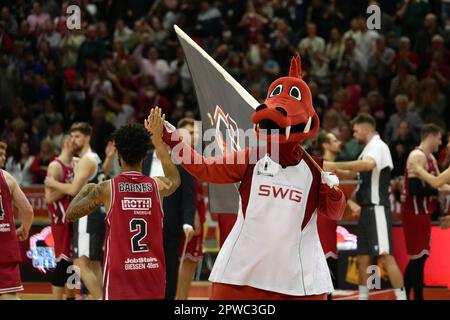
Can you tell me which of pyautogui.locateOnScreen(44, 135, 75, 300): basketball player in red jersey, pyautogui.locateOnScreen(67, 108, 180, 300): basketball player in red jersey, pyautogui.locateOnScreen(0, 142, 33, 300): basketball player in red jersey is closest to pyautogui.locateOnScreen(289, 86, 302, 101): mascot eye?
pyautogui.locateOnScreen(67, 108, 180, 300): basketball player in red jersey

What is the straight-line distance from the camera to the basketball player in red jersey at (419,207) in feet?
34.8

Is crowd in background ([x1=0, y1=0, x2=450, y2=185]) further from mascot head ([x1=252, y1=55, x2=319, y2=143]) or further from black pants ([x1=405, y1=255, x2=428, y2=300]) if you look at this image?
mascot head ([x1=252, y1=55, x2=319, y2=143])

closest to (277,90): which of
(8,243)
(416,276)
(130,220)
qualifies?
(130,220)

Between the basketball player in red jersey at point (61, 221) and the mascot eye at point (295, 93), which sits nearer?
the mascot eye at point (295, 93)

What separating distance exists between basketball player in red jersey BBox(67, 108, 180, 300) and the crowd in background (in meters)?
7.89

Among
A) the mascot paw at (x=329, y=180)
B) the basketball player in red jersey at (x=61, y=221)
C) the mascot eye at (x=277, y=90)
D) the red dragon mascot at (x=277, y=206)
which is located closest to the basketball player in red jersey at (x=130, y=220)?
the red dragon mascot at (x=277, y=206)

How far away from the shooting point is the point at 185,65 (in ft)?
54.4

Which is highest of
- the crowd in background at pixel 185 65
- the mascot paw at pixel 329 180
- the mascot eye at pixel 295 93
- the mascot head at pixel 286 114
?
the crowd in background at pixel 185 65

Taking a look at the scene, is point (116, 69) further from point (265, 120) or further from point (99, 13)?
point (265, 120)

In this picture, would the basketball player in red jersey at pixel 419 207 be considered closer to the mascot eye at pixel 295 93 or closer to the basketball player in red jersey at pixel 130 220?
the basketball player in red jersey at pixel 130 220

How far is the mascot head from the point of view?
580 cm

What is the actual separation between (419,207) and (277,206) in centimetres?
538

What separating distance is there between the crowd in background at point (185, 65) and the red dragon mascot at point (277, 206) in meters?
8.57

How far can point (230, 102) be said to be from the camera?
24.7 ft
